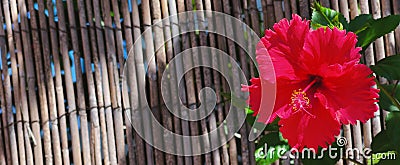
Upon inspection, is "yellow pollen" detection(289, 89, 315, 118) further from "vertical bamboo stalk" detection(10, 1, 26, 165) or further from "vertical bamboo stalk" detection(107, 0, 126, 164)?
"vertical bamboo stalk" detection(10, 1, 26, 165)

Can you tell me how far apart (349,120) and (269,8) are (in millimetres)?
1050

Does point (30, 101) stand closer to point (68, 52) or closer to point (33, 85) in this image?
point (33, 85)

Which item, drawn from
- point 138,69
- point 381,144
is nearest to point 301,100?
point 381,144

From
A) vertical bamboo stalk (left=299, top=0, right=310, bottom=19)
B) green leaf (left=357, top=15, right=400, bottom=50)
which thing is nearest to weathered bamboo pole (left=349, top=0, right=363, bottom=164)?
vertical bamboo stalk (left=299, top=0, right=310, bottom=19)

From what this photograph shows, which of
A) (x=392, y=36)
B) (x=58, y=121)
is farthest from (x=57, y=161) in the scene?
(x=392, y=36)

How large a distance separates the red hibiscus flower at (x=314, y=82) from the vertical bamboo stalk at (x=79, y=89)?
4.19 ft

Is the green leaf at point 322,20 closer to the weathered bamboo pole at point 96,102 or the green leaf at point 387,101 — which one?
the green leaf at point 387,101

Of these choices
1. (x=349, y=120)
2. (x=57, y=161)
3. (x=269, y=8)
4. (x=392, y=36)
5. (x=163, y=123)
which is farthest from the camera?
(x=57, y=161)

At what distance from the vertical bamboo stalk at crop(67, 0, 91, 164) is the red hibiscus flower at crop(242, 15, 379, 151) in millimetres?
1278

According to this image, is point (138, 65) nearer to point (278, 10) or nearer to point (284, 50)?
point (278, 10)

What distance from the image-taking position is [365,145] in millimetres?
1547

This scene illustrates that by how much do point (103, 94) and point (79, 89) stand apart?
88mm

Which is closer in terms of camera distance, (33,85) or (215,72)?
(215,72)

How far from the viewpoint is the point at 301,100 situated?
2.09ft
